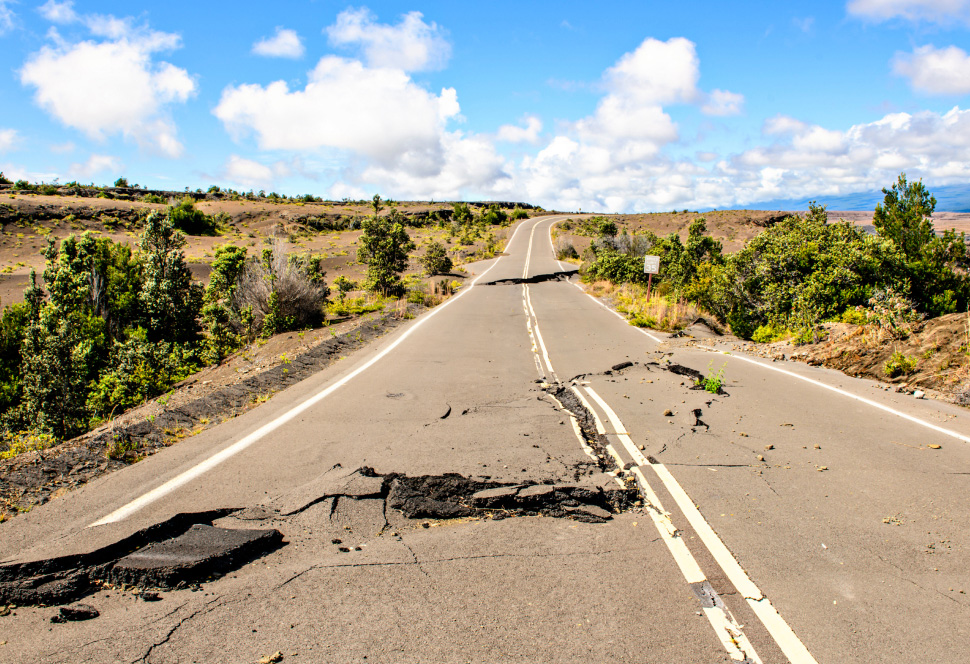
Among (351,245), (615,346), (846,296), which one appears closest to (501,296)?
(615,346)

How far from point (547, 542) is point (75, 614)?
273 centimetres

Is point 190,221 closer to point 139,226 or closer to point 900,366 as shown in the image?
point 139,226

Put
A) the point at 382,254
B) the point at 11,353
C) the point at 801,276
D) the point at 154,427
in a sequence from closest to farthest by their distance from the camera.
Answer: the point at 154,427, the point at 801,276, the point at 11,353, the point at 382,254

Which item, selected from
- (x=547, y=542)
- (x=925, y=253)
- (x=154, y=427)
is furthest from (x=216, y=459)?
(x=925, y=253)

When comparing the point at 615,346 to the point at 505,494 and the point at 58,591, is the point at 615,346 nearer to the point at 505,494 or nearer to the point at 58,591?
the point at 505,494

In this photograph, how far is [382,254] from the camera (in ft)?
91.3

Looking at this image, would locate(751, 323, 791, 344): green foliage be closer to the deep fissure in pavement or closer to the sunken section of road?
the sunken section of road

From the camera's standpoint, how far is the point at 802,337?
39.8 ft

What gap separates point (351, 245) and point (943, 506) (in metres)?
56.7

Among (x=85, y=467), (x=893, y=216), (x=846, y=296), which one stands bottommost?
(x=85, y=467)

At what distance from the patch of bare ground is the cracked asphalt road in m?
1.06

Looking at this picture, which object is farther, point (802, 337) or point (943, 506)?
point (802, 337)

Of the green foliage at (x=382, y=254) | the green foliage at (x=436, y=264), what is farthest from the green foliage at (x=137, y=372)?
the green foliage at (x=436, y=264)

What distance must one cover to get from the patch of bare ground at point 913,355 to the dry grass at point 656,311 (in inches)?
213
